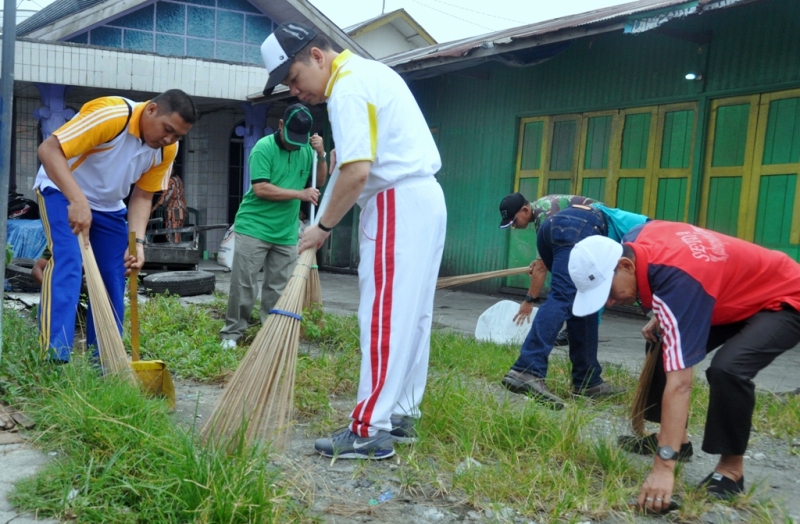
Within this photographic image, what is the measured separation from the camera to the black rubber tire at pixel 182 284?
7.66 m

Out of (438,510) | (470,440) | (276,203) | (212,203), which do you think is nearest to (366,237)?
(470,440)

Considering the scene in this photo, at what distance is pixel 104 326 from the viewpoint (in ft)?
11.3

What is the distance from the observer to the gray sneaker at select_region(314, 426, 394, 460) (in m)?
2.88

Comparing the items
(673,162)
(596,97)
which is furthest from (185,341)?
(596,97)

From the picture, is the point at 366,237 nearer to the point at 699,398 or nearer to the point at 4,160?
the point at 4,160

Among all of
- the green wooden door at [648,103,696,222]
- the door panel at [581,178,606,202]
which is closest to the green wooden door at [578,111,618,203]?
the door panel at [581,178,606,202]

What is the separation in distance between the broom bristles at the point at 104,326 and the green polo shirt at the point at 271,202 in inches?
64.6

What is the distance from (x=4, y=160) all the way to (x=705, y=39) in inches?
240

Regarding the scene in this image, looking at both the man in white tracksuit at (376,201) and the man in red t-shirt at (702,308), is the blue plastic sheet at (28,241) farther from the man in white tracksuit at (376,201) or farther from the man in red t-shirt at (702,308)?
the man in red t-shirt at (702,308)

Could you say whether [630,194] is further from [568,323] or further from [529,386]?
[529,386]

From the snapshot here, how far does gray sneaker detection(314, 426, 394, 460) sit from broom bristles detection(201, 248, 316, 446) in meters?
0.17

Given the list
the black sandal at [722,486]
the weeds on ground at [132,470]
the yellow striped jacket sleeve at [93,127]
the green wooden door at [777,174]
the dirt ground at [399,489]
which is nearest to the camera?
the weeds on ground at [132,470]

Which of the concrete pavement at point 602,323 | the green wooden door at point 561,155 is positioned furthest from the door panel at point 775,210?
the green wooden door at point 561,155

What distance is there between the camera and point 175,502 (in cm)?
222
